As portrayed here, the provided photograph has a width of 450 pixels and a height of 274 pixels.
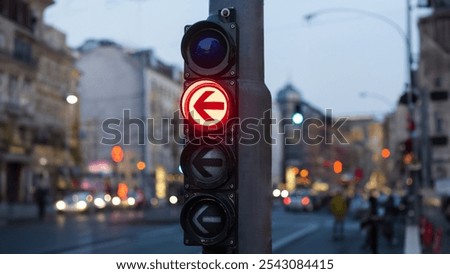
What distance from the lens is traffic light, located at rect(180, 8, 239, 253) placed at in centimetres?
452

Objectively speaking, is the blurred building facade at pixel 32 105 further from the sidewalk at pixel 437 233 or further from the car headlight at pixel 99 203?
the sidewalk at pixel 437 233

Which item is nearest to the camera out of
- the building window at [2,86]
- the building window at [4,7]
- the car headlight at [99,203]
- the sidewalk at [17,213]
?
the sidewalk at [17,213]

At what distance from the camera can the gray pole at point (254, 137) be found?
4723 mm

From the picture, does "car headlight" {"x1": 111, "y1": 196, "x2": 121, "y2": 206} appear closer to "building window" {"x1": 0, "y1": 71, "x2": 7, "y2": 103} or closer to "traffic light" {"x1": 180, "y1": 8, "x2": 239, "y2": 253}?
"building window" {"x1": 0, "y1": 71, "x2": 7, "y2": 103}

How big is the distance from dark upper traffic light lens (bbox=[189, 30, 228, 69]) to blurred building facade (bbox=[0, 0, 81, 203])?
3662 cm

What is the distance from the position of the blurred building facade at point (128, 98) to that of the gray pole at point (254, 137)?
5639cm

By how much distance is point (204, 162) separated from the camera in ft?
15.0

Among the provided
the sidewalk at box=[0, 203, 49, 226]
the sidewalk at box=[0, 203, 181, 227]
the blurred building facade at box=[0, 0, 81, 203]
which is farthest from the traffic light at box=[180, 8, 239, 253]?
the blurred building facade at box=[0, 0, 81, 203]

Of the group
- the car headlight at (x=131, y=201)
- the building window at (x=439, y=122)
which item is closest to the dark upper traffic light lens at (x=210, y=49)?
the building window at (x=439, y=122)

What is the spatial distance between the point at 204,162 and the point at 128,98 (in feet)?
213

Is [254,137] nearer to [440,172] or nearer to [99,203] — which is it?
[99,203]
